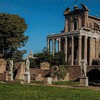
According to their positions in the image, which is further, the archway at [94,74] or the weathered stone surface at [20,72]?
the weathered stone surface at [20,72]

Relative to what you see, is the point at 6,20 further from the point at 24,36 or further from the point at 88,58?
the point at 88,58

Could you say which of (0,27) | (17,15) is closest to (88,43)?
(17,15)

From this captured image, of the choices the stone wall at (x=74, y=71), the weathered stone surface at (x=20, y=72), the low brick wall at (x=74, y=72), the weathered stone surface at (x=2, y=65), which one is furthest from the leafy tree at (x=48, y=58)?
the weathered stone surface at (x=2, y=65)

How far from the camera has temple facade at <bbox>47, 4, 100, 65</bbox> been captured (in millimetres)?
70688

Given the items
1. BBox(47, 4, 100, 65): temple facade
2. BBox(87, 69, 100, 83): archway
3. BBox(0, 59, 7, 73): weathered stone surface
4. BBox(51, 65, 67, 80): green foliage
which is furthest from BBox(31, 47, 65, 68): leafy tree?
BBox(87, 69, 100, 83): archway

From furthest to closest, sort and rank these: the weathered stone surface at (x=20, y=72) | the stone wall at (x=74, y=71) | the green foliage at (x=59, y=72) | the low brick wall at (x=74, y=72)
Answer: the weathered stone surface at (x=20, y=72)
the low brick wall at (x=74, y=72)
the stone wall at (x=74, y=71)
the green foliage at (x=59, y=72)

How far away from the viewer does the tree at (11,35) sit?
178 feet

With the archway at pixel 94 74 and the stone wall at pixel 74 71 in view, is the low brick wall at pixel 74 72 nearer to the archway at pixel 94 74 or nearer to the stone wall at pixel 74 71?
the stone wall at pixel 74 71

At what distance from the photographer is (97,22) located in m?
75.8

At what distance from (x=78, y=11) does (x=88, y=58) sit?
37.0 feet

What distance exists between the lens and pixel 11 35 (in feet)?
181

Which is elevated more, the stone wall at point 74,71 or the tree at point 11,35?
the tree at point 11,35

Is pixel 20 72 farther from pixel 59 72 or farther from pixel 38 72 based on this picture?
pixel 59 72

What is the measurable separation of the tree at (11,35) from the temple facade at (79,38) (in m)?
15.3
